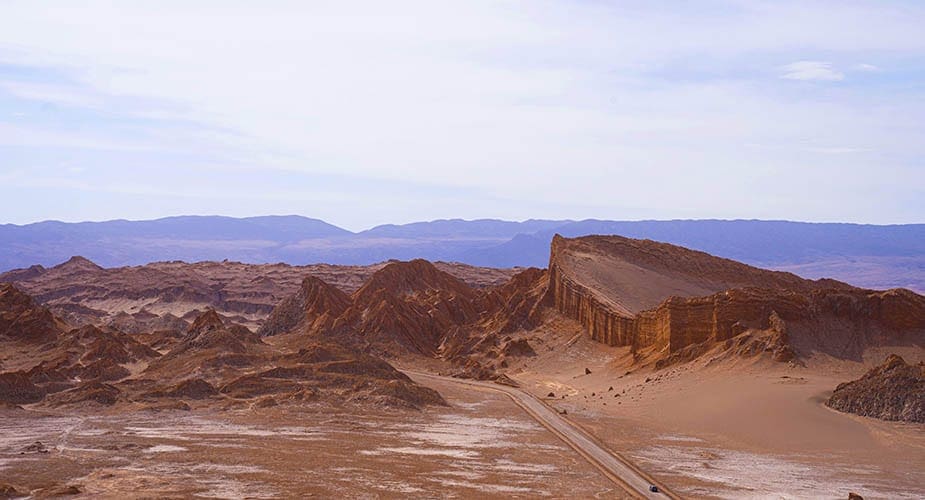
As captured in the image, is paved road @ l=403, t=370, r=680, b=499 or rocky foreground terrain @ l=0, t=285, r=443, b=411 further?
rocky foreground terrain @ l=0, t=285, r=443, b=411

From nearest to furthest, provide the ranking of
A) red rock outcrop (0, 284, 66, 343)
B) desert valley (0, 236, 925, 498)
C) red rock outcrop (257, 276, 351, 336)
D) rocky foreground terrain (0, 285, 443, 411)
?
desert valley (0, 236, 925, 498) < rocky foreground terrain (0, 285, 443, 411) < red rock outcrop (0, 284, 66, 343) < red rock outcrop (257, 276, 351, 336)

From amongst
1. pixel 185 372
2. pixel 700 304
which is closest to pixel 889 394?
pixel 700 304

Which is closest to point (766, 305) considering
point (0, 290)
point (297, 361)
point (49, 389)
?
point (297, 361)

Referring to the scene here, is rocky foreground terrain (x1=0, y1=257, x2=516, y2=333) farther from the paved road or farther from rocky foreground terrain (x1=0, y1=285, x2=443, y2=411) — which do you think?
the paved road

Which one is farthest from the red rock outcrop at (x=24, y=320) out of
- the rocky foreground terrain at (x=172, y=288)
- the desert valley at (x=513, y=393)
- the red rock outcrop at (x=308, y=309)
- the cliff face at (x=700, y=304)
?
the cliff face at (x=700, y=304)

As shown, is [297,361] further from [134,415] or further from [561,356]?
[561,356]

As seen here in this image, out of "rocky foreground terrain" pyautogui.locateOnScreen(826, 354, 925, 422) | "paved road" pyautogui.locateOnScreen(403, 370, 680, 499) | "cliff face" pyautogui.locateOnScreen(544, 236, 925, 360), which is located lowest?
"paved road" pyautogui.locateOnScreen(403, 370, 680, 499)

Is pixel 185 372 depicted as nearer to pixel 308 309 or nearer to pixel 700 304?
pixel 700 304

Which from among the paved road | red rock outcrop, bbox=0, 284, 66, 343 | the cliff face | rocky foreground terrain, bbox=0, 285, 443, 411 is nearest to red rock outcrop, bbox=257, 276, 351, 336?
rocky foreground terrain, bbox=0, 285, 443, 411
